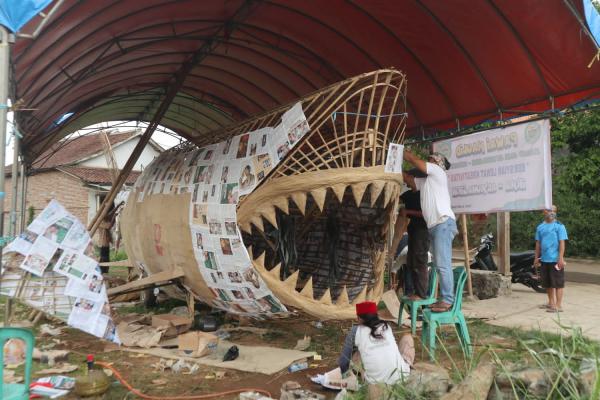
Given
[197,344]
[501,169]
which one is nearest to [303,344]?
[197,344]

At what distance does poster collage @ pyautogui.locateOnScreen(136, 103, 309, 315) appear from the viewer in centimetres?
470

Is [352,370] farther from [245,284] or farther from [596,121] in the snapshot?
[596,121]

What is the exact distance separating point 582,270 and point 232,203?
1330 centimetres

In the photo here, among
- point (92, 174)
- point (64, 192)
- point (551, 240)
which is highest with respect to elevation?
point (92, 174)

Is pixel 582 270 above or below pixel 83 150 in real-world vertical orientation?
below

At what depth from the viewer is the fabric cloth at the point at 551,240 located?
7.45 m

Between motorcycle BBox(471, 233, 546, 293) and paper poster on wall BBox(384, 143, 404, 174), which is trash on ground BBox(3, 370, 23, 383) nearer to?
paper poster on wall BBox(384, 143, 404, 174)

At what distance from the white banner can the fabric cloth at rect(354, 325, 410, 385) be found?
297cm

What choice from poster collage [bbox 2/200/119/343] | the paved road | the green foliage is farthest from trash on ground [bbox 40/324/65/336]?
the green foliage

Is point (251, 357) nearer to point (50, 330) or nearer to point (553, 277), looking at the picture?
point (50, 330)

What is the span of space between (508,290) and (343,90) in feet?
21.0

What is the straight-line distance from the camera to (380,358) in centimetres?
380

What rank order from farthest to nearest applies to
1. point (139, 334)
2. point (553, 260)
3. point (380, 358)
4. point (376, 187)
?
point (553, 260) → point (139, 334) → point (376, 187) → point (380, 358)

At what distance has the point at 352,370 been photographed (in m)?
4.18
